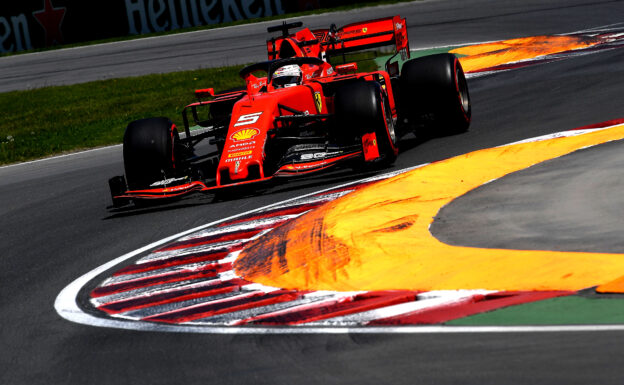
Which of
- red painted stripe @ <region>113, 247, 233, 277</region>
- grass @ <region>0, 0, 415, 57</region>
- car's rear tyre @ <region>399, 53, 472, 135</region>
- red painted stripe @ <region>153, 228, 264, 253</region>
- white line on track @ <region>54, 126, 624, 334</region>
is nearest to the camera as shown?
white line on track @ <region>54, 126, 624, 334</region>

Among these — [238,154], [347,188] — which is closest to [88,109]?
[238,154]

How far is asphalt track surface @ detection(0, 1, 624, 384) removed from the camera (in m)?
4.45

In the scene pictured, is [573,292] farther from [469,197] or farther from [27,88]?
[27,88]

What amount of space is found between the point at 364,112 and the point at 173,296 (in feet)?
13.3

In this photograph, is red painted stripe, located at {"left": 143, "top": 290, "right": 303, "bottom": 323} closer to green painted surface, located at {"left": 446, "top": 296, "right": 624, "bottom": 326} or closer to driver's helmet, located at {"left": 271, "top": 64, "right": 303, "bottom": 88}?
green painted surface, located at {"left": 446, "top": 296, "right": 624, "bottom": 326}

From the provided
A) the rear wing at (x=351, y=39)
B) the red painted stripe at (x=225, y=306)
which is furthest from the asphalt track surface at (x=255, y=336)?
the rear wing at (x=351, y=39)

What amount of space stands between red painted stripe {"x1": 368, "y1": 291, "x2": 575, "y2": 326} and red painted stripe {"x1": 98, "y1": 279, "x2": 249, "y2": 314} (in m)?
1.68

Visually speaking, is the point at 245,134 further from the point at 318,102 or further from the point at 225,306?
the point at 225,306

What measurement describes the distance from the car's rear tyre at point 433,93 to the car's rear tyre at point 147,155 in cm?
301

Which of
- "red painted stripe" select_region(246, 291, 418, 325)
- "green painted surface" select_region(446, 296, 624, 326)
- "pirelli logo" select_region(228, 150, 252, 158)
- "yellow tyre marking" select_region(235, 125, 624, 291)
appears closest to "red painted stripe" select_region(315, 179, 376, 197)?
"yellow tyre marking" select_region(235, 125, 624, 291)

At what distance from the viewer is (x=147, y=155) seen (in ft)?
35.2

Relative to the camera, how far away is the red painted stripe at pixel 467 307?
521 cm

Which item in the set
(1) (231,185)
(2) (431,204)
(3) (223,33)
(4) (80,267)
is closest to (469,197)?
(2) (431,204)

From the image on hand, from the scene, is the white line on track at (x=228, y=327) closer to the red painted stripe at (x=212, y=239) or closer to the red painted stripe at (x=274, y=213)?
the red painted stripe at (x=212, y=239)
